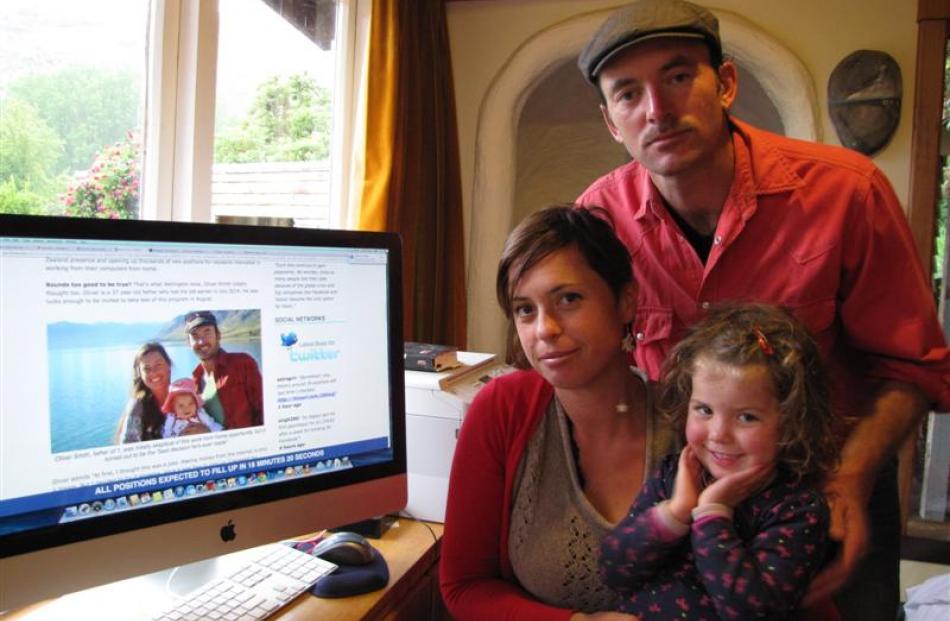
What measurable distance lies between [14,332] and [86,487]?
0.21m

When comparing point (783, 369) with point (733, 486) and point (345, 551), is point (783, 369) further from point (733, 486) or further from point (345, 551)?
point (345, 551)

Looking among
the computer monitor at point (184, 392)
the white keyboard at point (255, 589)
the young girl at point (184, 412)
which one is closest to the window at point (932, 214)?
the computer monitor at point (184, 392)

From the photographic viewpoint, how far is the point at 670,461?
1058mm

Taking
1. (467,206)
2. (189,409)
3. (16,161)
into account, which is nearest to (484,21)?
(467,206)

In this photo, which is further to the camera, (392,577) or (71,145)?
(71,145)

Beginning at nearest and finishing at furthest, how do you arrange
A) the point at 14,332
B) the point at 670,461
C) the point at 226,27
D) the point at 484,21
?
the point at 14,332 → the point at 670,461 → the point at 226,27 → the point at 484,21

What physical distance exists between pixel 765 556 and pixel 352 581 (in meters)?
0.61

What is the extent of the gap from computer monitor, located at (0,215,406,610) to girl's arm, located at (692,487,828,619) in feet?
1.63

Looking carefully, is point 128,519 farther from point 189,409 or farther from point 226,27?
point 226,27

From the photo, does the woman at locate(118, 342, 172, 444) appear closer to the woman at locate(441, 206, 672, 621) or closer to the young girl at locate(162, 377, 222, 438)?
the young girl at locate(162, 377, 222, 438)

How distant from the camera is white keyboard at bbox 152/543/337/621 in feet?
3.02

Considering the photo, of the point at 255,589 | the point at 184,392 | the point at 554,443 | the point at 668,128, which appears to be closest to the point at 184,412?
the point at 184,392

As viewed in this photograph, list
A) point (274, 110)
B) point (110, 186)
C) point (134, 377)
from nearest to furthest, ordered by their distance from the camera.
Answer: point (134, 377) < point (110, 186) < point (274, 110)

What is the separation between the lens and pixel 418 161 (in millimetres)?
2672
